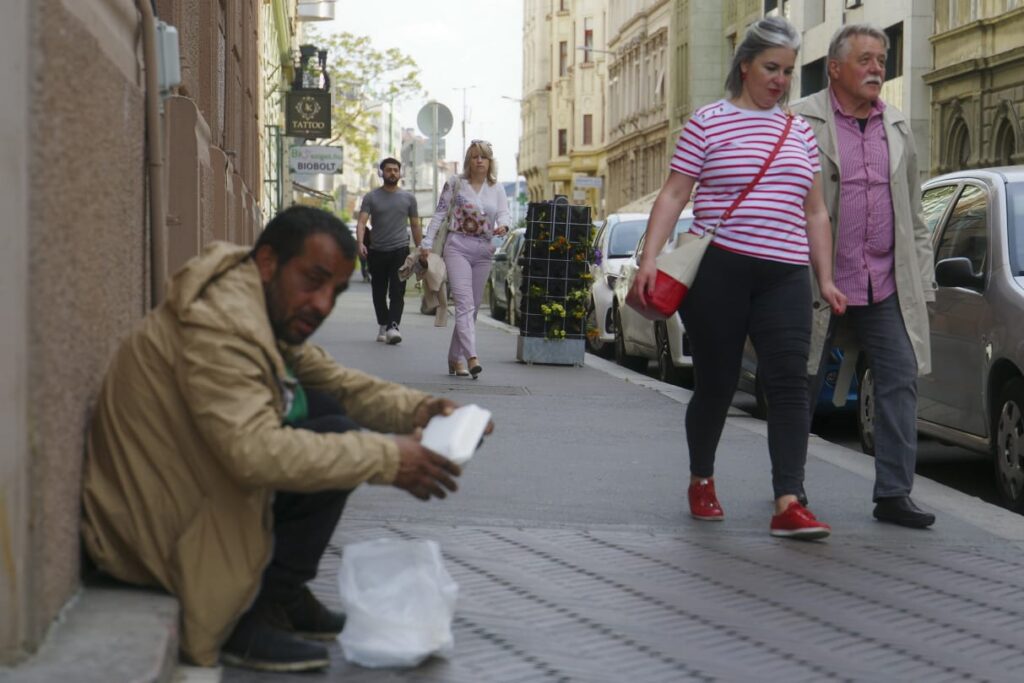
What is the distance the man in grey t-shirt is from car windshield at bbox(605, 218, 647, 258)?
2430 mm

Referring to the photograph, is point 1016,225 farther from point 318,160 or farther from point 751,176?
point 318,160

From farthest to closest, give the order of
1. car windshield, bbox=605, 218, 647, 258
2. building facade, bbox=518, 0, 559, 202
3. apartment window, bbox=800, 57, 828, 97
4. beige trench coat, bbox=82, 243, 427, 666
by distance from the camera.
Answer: building facade, bbox=518, 0, 559, 202 → apartment window, bbox=800, 57, 828, 97 → car windshield, bbox=605, 218, 647, 258 → beige trench coat, bbox=82, 243, 427, 666

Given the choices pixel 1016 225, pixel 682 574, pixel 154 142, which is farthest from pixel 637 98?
pixel 154 142

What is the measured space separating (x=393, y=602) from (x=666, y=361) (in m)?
11.0

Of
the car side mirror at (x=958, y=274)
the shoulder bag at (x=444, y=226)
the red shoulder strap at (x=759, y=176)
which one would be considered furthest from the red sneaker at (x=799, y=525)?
the shoulder bag at (x=444, y=226)

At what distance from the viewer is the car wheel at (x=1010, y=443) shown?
808cm

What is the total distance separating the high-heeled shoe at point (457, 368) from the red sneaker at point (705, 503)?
7.40 metres

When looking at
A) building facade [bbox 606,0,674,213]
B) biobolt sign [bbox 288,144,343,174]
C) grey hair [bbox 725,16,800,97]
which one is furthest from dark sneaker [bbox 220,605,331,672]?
building facade [bbox 606,0,674,213]

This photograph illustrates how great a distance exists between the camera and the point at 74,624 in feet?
13.0

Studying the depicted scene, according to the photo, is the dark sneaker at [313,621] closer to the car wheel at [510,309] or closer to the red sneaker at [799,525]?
the red sneaker at [799,525]

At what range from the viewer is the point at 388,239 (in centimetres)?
1923

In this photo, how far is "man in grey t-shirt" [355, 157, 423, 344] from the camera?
19.0 meters

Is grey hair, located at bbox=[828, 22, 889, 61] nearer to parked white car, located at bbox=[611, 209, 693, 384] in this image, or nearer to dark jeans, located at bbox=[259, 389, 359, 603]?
dark jeans, located at bbox=[259, 389, 359, 603]

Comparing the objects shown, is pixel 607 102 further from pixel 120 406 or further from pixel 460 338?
pixel 120 406
